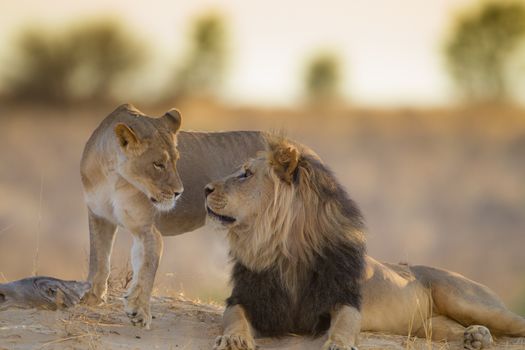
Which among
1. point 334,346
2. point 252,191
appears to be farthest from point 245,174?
point 334,346

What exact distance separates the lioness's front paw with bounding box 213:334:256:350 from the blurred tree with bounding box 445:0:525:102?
26.9 metres

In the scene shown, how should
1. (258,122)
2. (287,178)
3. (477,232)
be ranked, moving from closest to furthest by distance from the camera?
1. (287,178)
2. (477,232)
3. (258,122)

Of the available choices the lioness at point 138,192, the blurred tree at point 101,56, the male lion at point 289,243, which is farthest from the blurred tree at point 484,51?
the male lion at point 289,243

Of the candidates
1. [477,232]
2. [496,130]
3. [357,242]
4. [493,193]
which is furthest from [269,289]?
[496,130]

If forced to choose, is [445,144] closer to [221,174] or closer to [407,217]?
[407,217]

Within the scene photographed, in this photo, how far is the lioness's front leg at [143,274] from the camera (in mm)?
5695

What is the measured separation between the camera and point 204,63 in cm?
3111

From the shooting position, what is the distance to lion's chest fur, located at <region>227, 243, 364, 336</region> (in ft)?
18.7

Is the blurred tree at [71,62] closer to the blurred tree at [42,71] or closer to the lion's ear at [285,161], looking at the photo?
the blurred tree at [42,71]

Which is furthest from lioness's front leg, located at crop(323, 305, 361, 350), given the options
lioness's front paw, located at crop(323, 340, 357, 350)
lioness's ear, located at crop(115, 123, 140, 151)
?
lioness's ear, located at crop(115, 123, 140, 151)

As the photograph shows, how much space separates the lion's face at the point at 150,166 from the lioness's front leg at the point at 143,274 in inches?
7.4

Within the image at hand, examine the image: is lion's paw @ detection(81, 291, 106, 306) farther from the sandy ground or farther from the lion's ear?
the lion's ear

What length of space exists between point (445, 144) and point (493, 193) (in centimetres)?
344

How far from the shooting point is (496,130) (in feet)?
94.1
